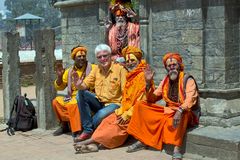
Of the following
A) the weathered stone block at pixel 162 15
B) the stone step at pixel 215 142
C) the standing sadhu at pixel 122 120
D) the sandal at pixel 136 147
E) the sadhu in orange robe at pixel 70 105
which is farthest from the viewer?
the weathered stone block at pixel 162 15

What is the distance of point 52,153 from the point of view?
5879 mm

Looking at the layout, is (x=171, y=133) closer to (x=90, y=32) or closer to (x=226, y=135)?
(x=226, y=135)

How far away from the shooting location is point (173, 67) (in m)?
5.41

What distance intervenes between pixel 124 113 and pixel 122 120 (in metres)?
0.10

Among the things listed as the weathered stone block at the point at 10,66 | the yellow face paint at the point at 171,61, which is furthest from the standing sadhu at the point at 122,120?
the weathered stone block at the point at 10,66

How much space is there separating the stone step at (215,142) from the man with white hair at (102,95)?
1.24m

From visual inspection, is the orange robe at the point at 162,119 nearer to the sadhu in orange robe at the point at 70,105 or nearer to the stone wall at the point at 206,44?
the stone wall at the point at 206,44

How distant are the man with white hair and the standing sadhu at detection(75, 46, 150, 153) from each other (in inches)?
7.9

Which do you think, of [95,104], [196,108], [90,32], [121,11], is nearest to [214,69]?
[196,108]

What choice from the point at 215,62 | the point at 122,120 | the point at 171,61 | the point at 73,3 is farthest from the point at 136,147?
the point at 73,3

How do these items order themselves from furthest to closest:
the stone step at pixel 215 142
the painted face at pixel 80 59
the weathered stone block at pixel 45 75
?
the weathered stone block at pixel 45 75
the painted face at pixel 80 59
the stone step at pixel 215 142

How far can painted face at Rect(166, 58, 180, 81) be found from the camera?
5.41 metres

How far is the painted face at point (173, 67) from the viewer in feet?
17.7

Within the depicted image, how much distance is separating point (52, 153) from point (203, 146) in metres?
2.00
